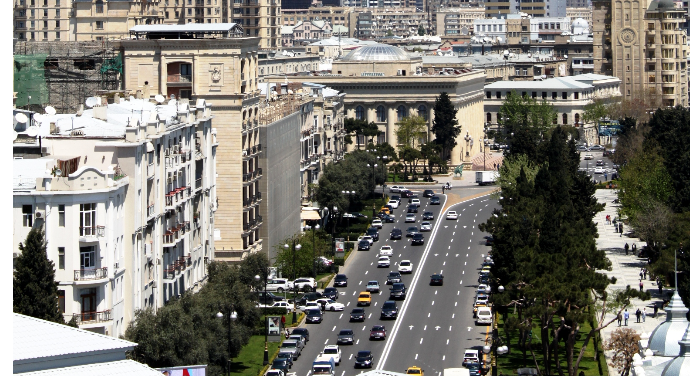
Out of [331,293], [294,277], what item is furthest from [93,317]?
[294,277]

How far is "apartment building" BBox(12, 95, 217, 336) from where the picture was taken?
60.4 meters

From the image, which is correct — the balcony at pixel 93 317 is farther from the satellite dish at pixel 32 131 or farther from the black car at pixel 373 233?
the black car at pixel 373 233

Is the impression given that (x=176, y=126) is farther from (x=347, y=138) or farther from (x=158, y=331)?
(x=347, y=138)

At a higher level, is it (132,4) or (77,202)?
(132,4)

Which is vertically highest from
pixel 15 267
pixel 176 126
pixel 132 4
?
pixel 132 4

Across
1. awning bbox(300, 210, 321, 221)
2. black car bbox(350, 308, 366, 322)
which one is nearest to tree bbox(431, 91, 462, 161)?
awning bbox(300, 210, 321, 221)

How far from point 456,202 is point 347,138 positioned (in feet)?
98.5

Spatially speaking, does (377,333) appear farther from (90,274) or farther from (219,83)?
(90,274)

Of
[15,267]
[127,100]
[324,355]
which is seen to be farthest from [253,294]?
[15,267]

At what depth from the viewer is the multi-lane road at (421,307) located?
77938 mm

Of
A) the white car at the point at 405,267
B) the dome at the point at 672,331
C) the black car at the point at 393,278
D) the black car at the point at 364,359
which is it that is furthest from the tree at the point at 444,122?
the dome at the point at 672,331

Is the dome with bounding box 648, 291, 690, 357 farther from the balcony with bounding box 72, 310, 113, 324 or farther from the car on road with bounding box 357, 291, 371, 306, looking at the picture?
the car on road with bounding box 357, 291, 371, 306

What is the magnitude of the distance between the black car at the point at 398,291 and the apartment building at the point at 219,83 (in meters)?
11.6

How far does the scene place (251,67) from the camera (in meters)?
104
